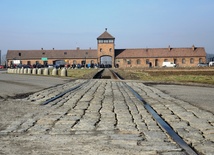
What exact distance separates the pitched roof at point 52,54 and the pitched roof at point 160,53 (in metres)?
10.8

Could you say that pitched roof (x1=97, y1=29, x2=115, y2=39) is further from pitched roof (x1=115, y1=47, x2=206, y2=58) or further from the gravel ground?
the gravel ground

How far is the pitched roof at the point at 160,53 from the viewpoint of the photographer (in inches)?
4222

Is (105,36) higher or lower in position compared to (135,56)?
higher

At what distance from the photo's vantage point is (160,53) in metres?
109

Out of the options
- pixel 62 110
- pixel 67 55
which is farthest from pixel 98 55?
pixel 62 110

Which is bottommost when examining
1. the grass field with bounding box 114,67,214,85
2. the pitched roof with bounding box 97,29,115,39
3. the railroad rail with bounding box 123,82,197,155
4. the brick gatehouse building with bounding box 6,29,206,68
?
the grass field with bounding box 114,67,214,85

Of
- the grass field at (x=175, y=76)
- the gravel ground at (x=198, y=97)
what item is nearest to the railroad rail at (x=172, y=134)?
the gravel ground at (x=198, y=97)

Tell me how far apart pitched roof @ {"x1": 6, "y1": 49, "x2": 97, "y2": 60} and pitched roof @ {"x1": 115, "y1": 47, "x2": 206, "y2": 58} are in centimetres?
1078

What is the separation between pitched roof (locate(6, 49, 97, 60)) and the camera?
114 m

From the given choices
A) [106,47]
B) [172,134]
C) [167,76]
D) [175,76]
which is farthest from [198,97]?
[106,47]

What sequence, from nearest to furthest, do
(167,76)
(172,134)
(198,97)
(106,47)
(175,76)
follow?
(172,134) < (198,97) < (175,76) < (167,76) < (106,47)

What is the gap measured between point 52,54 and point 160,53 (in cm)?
3737

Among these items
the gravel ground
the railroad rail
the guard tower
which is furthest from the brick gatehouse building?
the railroad rail

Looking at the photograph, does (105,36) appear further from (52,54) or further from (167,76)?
(167,76)
